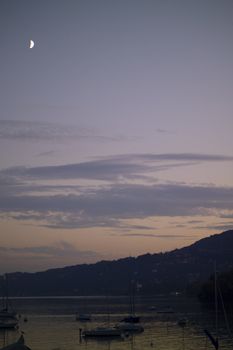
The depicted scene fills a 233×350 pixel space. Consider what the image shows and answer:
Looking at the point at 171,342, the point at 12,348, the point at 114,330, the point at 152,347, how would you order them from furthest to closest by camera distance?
1. the point at 114,330
2. the point at 171,342
3. the point at 152,347
4. the point at 12,348

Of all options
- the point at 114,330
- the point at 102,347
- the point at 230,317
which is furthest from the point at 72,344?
the point at 230,317

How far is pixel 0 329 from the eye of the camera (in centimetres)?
10700

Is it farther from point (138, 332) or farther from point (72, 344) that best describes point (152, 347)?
point (138, 332)

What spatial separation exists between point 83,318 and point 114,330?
133ft

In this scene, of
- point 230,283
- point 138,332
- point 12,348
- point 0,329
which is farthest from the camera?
point 230,283

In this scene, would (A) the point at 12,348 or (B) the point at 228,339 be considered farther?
(B) the point at 228,339

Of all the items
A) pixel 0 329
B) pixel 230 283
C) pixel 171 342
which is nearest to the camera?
pixel 171 342

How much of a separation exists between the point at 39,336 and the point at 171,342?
76.3ft

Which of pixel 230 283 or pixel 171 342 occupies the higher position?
pixel 230 283

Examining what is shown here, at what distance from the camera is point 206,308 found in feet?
499

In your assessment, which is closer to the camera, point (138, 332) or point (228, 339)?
point (228, 339)

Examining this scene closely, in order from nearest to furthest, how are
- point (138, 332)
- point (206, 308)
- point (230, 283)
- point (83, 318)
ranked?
point (138, 332)
point (83, 318)
point (230, 283)
point (206, 308)

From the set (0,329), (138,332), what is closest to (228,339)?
(138,332)

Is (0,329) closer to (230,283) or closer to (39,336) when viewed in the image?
(39,336)
